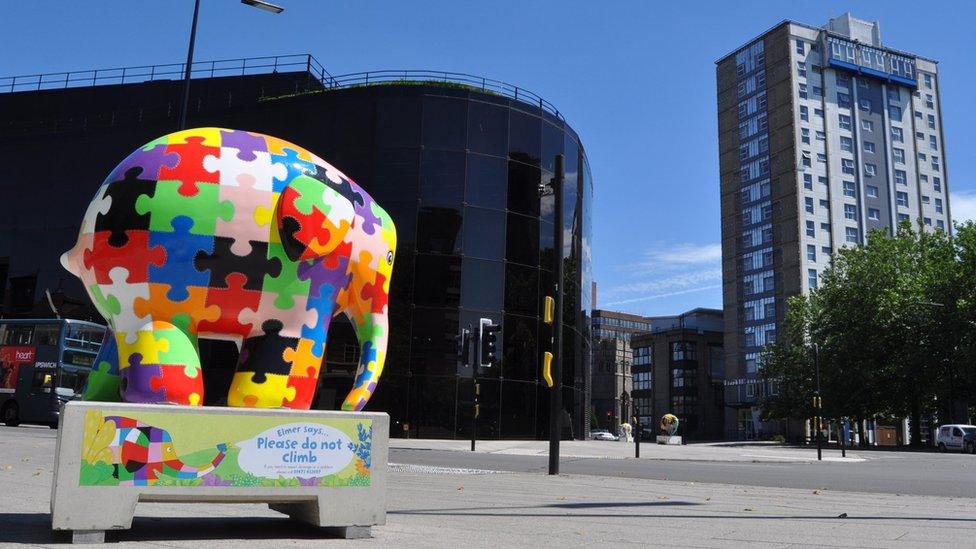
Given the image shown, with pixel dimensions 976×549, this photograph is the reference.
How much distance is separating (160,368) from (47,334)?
24168 millimetres

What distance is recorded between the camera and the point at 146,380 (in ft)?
17.3

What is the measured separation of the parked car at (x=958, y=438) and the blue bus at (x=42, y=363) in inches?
1586

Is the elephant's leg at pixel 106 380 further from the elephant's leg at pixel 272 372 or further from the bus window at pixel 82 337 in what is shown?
the bus window at pixel 82 337

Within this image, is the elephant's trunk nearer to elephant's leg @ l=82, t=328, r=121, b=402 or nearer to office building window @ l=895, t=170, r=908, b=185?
elephant's leg @ l=82, t=328, r=121, b=402

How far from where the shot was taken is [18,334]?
1072 inches

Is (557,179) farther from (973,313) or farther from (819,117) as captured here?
(819,117)

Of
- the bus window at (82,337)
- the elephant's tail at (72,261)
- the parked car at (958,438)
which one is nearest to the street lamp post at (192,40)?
the elephant's tail at (72,261)

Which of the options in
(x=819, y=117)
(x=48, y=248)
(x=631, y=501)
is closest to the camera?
(x=631, y=501)

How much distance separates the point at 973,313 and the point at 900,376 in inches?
221

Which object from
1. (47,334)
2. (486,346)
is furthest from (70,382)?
(486,346)

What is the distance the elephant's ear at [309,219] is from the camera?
5641 millimetres

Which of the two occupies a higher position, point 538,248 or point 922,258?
point 922,258

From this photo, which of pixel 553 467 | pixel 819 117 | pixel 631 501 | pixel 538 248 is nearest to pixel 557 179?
pixel 553 467

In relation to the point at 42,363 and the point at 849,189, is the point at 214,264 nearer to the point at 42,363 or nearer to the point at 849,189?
the point at 42,363
